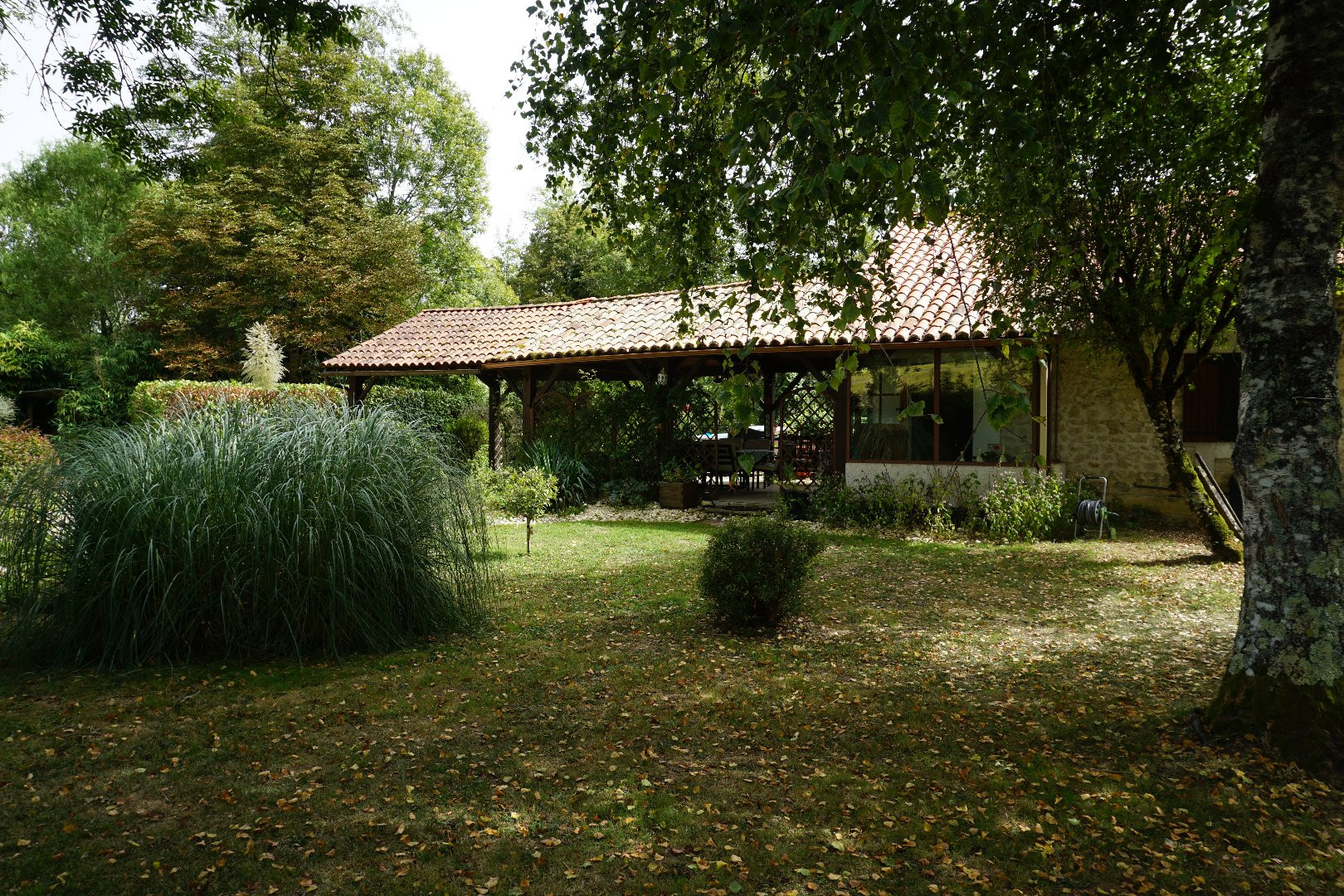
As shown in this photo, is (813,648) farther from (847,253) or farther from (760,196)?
(760,196)

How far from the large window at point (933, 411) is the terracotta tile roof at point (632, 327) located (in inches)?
25.9

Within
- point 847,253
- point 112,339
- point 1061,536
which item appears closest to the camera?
point 847,253

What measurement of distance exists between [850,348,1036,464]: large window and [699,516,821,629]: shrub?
5.34 m

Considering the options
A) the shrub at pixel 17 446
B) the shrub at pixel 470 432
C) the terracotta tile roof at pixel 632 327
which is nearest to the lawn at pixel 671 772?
the shrub at pixel 17 446

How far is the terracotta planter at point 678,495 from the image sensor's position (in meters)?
12.5

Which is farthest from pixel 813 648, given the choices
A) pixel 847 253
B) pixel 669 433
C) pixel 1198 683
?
pixel 669 433

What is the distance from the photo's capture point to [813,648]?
5.05 metres

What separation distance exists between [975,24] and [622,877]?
3.33m

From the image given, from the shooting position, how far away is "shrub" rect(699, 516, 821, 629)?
5.35 meters

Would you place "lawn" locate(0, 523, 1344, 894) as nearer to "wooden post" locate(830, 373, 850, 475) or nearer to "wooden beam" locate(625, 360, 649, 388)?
"wooden post" locate(830, 373, 850, 475)

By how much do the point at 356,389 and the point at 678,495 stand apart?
759 centimetres

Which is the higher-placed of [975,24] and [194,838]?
[975,24]

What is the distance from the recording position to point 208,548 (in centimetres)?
438

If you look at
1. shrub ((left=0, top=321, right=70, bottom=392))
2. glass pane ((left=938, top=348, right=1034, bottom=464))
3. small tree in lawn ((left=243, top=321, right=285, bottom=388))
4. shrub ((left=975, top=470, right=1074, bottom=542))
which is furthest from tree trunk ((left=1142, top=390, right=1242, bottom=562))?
shrub ((left=0, top=321, right=70, bottom=392))
